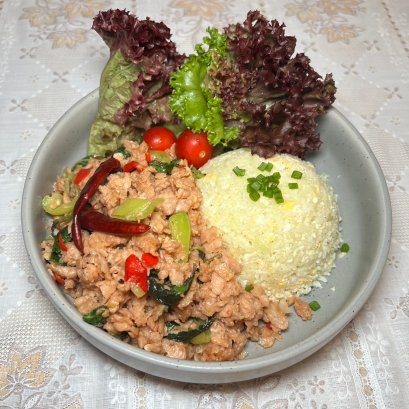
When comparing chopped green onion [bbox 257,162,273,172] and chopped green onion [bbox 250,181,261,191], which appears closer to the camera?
chopped green onion [bbox 250,181,261,191]

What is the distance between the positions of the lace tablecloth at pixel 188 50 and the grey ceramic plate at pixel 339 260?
1.01 ft

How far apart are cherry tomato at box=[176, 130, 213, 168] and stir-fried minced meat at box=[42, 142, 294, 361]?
35 centimetres

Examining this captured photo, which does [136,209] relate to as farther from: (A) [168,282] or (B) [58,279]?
(B) [58,279]

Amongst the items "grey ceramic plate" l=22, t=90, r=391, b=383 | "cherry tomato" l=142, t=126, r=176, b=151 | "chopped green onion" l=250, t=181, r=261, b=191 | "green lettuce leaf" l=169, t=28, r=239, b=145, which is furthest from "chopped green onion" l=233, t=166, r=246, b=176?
"grey ceramic plate" l=22, t=90, r=391, b=383

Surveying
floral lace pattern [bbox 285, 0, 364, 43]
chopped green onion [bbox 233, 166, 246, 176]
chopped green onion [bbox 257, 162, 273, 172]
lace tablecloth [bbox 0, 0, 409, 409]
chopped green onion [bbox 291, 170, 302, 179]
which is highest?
floral lace pattern [bbox 285, 0, 364, 43]

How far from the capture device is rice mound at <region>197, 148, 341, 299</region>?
3.21m

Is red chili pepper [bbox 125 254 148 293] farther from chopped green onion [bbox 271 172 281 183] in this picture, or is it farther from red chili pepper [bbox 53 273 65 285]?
chopped green onion [bbox 271 172 281 183]

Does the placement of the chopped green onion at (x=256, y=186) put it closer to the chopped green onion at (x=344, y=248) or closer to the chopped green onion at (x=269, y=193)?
the chopped green onion at (x=269, y=193)

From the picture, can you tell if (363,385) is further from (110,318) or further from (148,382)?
(110,318)

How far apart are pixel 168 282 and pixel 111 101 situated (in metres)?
1.40

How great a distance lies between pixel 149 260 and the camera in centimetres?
284

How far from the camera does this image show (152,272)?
2854 mm

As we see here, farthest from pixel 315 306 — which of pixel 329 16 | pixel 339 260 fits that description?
pixel 329 16

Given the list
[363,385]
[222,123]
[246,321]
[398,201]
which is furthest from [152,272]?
[398,201]
